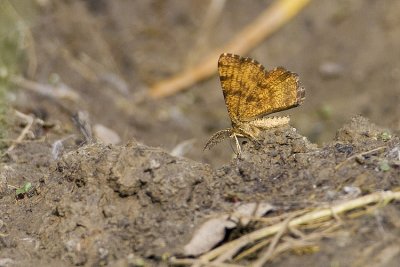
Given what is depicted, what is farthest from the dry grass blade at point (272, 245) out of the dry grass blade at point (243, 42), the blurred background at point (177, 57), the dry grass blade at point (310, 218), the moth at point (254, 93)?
the dry grass blade at point (243, 42)

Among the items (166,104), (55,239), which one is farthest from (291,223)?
(166,104)

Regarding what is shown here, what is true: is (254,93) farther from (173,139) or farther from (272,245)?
(173,139)

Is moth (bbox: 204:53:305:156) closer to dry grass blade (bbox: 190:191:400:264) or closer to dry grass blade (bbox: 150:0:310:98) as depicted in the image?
dry grass blade (bbox: 190:191:400:264)

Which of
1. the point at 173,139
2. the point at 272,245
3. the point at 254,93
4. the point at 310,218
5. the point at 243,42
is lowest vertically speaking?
the point at 272,245

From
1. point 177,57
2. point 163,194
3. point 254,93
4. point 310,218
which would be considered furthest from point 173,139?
point 310,218

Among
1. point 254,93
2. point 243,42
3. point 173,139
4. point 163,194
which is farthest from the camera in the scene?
point 243,42

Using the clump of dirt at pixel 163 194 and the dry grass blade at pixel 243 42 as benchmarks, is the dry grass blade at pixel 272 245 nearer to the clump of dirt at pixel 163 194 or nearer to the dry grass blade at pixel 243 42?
the clump of dirt at pixel 163 194

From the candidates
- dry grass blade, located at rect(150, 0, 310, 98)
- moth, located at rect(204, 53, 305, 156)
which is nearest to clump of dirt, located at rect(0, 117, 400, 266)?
moth, located at rect(204, 53, 305, 156)
